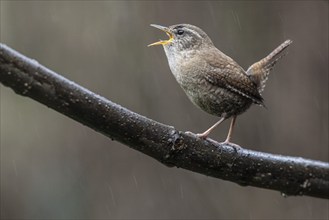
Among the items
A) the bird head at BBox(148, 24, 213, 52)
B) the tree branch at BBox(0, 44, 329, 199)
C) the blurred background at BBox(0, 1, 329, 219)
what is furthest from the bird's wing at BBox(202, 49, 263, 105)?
the blurred background at BBox(0, 1, 329, 219)

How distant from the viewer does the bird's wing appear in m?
2.85

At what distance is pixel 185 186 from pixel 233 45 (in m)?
1.64

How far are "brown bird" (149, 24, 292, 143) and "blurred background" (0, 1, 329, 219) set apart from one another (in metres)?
3.30

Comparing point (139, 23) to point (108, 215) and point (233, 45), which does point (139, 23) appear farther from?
point (108, 215)

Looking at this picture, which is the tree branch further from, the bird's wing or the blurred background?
the blurred background

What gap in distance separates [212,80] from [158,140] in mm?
909

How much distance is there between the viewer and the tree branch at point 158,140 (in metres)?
1.64

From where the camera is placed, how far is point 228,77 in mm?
2920

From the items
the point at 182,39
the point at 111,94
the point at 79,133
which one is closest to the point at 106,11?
the point at 111,94

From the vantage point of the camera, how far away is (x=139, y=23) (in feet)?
21.8

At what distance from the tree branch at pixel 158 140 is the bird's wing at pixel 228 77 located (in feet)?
1.86

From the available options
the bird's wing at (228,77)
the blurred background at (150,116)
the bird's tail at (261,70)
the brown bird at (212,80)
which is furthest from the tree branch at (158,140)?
the blurred background at (150,116)

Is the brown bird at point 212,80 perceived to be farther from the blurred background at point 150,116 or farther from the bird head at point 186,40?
the blurred background at point 150,116

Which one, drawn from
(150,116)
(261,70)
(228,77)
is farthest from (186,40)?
(150,116)
